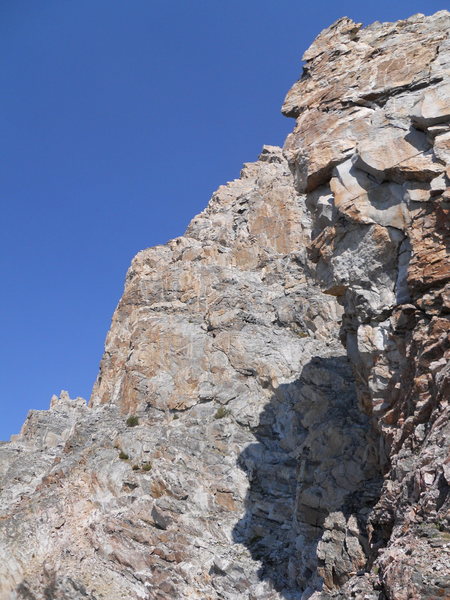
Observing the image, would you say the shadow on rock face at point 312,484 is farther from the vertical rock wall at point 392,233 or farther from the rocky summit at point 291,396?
the vertical rock wall at point 392,233

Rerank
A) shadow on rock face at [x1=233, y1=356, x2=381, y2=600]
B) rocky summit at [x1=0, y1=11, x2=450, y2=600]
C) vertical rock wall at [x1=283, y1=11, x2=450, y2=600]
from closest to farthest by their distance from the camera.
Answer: vertical rock wall at [x1=283, y1=11, x2=450, y2=600], rocky summit at [x1=0, y1=11, x2=450, y2=600], shadow on rock face at [x1=233, y1=356, x2=381, y2=600]

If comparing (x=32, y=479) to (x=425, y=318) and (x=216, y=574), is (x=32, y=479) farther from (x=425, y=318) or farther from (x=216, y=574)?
(x=425, y=318)

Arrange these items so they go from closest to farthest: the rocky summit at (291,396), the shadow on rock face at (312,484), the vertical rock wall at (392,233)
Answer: the vertical rock wall at (392,233) < the rocky summit at (291,396) < the shadow on rock face at (312,484)

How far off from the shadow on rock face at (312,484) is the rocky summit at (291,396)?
12 cm

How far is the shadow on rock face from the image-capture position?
24531mm

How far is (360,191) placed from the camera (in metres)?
24.6

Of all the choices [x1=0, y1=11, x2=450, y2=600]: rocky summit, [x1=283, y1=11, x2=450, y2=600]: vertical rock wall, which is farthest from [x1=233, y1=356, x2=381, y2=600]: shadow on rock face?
[x1=283, y1=11, x2=450, y2=600]: vertical rock wall

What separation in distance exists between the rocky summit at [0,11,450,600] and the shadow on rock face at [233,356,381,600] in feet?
0.39

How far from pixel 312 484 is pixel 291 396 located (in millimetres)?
12716

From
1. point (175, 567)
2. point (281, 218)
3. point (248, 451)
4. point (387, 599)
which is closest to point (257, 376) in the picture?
point (248, 451)

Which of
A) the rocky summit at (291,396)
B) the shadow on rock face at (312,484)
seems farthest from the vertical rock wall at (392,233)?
the shadow on rock face at (312,484)

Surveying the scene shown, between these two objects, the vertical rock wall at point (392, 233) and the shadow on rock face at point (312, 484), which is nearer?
the vertical rock wall at point (392, 233)

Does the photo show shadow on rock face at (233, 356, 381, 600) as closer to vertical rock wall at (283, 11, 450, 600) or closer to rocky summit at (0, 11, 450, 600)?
rocky summit at (0, 11, 450, 600)

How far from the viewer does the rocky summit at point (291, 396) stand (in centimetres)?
2086
